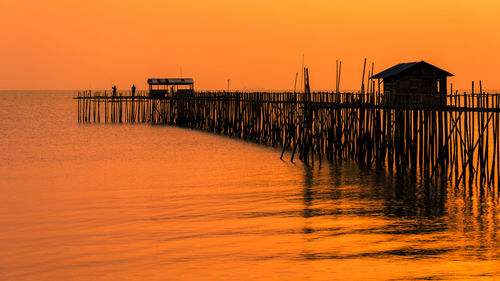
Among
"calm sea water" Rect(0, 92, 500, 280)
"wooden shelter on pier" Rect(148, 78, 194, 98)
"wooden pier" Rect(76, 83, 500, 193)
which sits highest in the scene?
"wooden shelter on pier" Rect(148, 78, 194, 98)

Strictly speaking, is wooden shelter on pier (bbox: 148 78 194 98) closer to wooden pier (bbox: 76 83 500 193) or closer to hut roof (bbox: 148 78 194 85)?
hut roof (bbox: 148 78 194 85)

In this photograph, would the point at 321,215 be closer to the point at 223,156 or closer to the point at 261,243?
the point at 261,243

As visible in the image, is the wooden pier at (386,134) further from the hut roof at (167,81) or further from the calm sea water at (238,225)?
the hut roof at (167,81)

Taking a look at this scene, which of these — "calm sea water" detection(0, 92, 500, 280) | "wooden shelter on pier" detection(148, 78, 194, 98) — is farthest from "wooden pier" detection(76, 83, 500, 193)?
"wooden shelter on pier" detection(148, 78, 194, 98)

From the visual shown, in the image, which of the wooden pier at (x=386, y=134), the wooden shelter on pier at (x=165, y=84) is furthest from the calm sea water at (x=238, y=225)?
the wooden shelter on pier at (x=165, y=84)

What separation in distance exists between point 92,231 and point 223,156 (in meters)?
16.5

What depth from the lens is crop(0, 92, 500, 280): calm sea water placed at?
10.9 metres

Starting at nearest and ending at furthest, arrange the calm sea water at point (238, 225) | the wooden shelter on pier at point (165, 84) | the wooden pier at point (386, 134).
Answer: the calm sea water at point (238, 225)
the wooden pier at point (386, 134)
the wooden shelter on pier at point (165, 84)

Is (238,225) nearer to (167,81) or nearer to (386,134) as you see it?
(386,134)

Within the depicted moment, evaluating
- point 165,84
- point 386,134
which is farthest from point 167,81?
point 386,134

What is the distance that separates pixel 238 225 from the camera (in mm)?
14023

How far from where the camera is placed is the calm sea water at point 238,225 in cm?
1087

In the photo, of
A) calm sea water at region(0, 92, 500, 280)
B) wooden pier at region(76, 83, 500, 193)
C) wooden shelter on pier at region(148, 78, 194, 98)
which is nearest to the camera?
calm sea water at region(0, 92, 500, 280)

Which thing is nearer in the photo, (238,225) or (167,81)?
(238,225)
